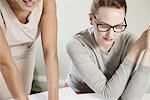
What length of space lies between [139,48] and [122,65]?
0.09m

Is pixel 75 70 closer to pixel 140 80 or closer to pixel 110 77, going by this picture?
pixel 110 77

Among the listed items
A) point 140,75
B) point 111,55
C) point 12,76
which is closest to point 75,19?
point 111,55

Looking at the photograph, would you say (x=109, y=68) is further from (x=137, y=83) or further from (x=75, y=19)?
(x=75, y=19)

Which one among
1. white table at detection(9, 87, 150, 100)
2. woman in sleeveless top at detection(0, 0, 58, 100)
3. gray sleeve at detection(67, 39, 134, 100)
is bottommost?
white table at detection(9, 87, 150, 100)

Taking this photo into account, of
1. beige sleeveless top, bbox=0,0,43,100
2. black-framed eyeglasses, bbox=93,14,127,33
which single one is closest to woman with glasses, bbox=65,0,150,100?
black-framed eyeglasses, bbox=93,14,127,33

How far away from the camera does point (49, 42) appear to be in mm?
1076

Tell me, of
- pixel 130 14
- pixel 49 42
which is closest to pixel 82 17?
pixel 130 14

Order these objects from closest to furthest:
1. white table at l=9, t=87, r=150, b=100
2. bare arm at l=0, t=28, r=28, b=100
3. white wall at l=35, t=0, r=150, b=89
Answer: bare arm at l=0, t=28, r=28, b=100, white table at l=9, t=87, r=150, b=100, white wall at l=35, t=0, r=150, b=89

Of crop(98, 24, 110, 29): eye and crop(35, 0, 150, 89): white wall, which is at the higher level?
crop(98, 24, 110, 29): eye

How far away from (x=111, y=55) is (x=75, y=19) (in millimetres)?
722

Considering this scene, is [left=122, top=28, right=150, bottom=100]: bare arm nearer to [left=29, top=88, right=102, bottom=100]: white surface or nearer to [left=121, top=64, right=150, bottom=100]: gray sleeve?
[left=121, top=64, right=150, bottom=100]: gray sleeve

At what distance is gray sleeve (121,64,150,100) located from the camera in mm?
1079

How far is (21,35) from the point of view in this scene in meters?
1.09

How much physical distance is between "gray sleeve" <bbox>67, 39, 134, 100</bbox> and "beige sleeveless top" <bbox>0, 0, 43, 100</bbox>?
0.17m
